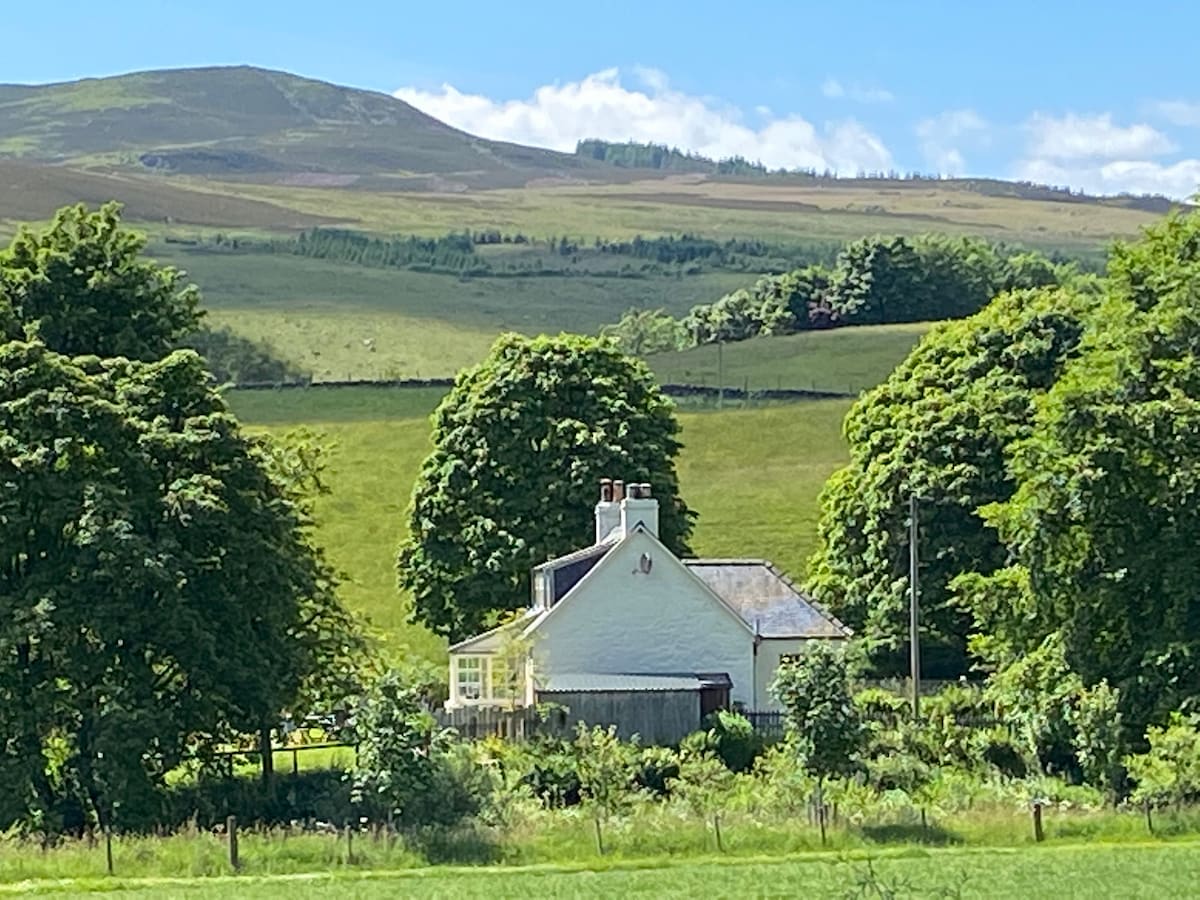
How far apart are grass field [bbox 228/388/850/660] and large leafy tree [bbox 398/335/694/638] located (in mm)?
4432

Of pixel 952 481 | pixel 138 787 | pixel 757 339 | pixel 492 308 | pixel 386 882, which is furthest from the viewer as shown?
pixel 492 308

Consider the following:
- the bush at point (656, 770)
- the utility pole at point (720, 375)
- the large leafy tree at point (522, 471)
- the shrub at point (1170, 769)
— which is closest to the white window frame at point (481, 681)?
the large leafy tree at point (522, 471)

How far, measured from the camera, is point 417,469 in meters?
81.3

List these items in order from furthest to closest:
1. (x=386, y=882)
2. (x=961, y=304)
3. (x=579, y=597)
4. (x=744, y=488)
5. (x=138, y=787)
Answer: (x=961, y=304) < (x=744, y=488) < (x=579, y=597) < (x=138, y=787) < (x=386, y=882)

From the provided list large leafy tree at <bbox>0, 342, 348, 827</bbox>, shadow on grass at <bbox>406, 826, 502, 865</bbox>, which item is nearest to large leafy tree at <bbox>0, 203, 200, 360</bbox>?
large leafy tree at <bbox>0, 342, 348, 827</bbox>

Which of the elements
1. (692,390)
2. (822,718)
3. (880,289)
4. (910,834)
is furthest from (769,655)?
(880,289)

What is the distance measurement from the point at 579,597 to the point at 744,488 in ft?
94.1

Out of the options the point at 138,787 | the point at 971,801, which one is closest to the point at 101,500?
the point at 138,787

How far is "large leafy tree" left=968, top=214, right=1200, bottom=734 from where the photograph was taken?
40.8 m

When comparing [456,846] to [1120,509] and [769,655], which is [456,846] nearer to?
[1120,509]

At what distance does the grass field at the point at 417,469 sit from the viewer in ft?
237

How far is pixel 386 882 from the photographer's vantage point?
31094mm

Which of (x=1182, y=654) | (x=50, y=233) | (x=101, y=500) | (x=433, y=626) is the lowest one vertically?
(x=433, y=626)

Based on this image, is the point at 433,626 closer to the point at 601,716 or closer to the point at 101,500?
the point at 601,716
